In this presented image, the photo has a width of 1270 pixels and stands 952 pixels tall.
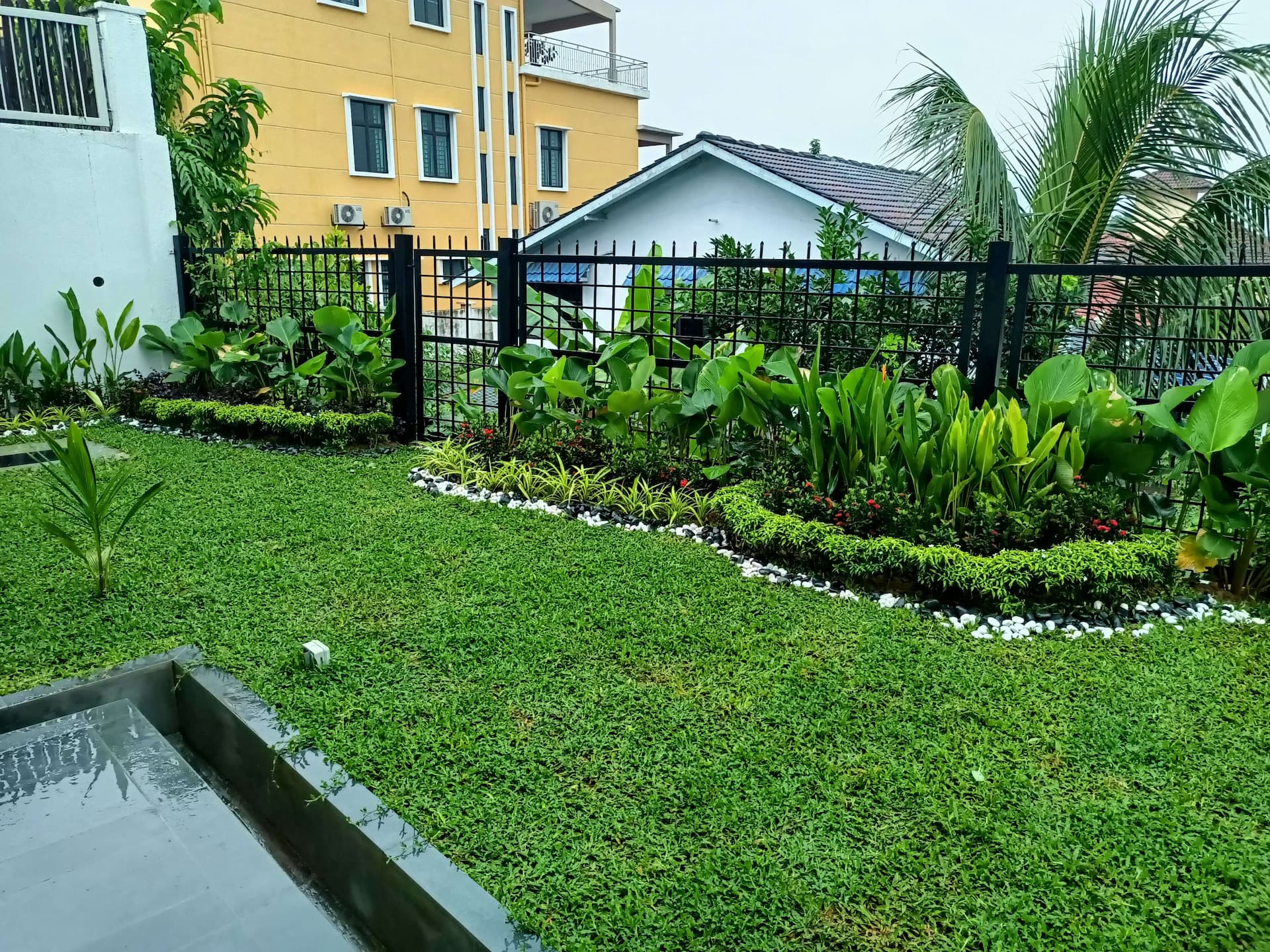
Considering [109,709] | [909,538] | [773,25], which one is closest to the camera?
[109,709]

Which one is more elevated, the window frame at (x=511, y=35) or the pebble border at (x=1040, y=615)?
the window frame at (x=511, y=35)

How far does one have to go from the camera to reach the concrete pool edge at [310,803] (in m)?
1.87

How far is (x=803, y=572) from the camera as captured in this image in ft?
12.8

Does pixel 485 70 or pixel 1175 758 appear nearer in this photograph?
pixel 1175 758

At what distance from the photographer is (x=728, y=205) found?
36.4ft

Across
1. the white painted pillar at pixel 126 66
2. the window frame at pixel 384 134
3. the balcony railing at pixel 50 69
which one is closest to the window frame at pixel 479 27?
the window frame at pixel 384 134

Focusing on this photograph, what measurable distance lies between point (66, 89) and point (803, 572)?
24.2 feet

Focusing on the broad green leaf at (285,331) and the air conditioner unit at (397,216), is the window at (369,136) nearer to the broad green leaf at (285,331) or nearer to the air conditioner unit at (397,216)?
the air conditioner unit at (397,216)

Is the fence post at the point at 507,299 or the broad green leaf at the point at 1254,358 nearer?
the broad green leaf at the point at 1254,358

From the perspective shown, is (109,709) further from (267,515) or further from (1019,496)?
(1019,496)

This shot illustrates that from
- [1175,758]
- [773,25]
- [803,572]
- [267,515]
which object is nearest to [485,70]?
[773,25]

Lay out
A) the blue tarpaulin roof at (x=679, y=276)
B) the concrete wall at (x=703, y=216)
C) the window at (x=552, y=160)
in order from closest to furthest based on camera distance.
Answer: the blue tarpaulin roof at (x=679, y=276) → the concrete wall at (x=703, y=216) → the window at (x=552, y=160)

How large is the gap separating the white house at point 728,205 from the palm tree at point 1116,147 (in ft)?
6.50

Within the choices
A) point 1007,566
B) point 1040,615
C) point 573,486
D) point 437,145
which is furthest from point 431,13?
point 1040,615
